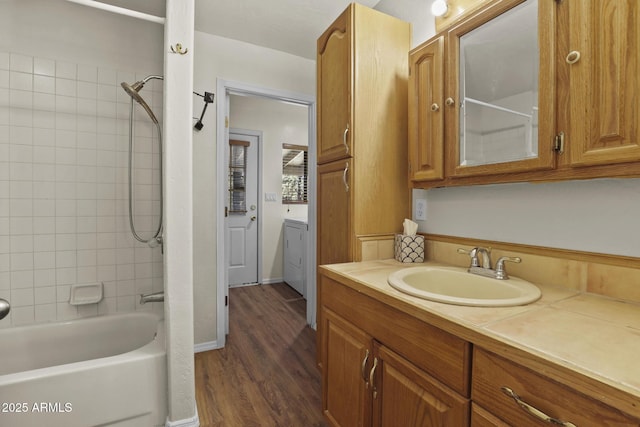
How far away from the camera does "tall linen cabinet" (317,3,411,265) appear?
60.2 inches

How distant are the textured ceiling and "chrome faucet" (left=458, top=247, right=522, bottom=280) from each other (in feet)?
5.79

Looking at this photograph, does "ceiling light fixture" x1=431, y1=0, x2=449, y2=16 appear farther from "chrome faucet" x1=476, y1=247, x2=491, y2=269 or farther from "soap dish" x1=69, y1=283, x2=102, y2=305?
"soap dish" x1=69, y1=283, x2=102, y2=305

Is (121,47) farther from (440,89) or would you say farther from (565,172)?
(565,172)

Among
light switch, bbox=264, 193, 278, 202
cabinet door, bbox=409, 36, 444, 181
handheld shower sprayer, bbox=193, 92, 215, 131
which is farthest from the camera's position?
light switch, bbox=264, 193, 278, 202

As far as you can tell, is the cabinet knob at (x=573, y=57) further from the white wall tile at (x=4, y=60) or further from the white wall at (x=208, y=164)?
the white wall tile at (x=4, y=60)

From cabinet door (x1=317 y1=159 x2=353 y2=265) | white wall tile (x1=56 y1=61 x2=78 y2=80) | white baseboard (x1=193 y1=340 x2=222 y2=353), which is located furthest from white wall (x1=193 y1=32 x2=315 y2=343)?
cabinet door (x1=317 y1=159 x2=353 y2=265)

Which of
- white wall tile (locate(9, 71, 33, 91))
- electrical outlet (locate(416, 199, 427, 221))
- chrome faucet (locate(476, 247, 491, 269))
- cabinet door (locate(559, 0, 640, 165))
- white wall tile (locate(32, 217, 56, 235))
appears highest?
white wall tile (locate(9, 71, 33, 91))

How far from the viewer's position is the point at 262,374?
6.41 feet

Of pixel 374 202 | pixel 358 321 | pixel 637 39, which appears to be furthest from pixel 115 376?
pixel 637 39

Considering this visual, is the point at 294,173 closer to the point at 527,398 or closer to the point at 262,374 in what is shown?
the point at 262,374

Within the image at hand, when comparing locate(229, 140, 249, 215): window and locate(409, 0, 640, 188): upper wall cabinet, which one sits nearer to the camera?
locate(409, 0, 640, 188): upper wall cabinet

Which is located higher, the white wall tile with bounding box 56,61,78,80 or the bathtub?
the white wall tile with bounding box 56,61,78,80

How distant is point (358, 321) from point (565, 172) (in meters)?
0.86

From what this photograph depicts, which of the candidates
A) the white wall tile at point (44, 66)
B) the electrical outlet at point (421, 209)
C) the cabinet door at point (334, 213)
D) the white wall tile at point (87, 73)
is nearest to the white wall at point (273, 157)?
the white wall tile at point (87, 73)
